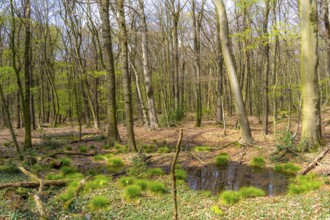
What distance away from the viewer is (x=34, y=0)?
21.0m

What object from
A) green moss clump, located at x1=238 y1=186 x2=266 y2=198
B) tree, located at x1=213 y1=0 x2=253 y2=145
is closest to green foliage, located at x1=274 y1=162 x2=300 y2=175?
green moss clump, located at x1=238 y1=186 x2=266 y2=198

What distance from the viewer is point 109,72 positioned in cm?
1014

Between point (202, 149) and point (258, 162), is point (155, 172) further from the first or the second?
point (202, 149)

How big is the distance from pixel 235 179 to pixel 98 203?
370cm

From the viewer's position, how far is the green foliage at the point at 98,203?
5012 mm

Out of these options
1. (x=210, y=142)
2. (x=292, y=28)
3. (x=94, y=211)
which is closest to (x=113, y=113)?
(x=210, y=142)

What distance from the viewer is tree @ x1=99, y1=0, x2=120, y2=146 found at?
32.0 ft

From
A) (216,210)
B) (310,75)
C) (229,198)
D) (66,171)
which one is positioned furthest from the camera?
(310,75)

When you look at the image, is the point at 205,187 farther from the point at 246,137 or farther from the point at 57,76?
the point at 57,76

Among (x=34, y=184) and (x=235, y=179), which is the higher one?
(x=34, y=184)

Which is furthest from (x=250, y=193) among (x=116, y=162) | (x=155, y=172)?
(x=116, y=162)

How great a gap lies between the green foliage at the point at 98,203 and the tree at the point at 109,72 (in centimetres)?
570

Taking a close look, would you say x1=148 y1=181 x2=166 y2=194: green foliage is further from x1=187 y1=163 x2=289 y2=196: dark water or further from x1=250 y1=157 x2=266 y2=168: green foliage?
x1=250 y1=157 x2=266 y2=168: green foliage

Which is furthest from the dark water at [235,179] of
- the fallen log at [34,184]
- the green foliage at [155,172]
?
the fallen log at [34,184]
